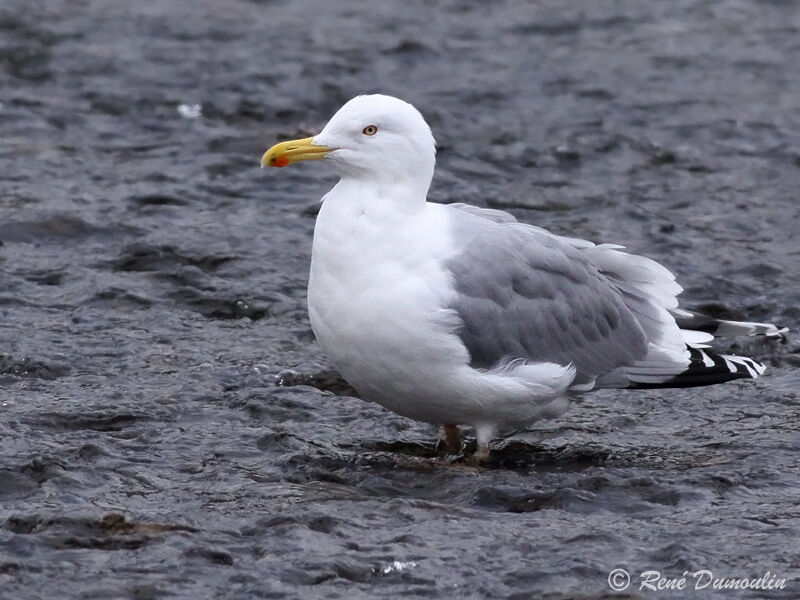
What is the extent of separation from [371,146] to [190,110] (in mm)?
5936

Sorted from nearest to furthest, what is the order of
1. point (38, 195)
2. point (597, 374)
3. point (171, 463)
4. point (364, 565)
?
point (364, 565), point (171, 463), point (597, 374), point (38, 195)

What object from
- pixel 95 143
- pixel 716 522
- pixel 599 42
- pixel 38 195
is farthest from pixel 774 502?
pixel 599 42

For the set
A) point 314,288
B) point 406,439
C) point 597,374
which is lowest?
point 406,439

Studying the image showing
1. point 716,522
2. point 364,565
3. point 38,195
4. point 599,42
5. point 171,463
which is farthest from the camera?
point 599,42

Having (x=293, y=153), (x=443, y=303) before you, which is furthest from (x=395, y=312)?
(x=293, y=153)

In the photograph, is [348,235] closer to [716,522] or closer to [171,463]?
[171,463]

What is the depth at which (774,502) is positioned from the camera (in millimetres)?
7262

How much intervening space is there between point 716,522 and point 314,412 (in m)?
2.45

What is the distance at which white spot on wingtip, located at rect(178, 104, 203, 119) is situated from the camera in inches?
512

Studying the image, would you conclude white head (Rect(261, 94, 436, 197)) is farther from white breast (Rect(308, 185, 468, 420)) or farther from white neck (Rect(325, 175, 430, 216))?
white breast (Rect(308, 185, 468, 420))

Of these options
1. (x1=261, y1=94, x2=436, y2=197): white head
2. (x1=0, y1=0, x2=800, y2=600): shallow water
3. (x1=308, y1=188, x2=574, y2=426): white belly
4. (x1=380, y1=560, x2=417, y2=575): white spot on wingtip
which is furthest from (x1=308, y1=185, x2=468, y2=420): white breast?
(x1=380, y1=560, x2=417, y2=575): white spot on wingtip

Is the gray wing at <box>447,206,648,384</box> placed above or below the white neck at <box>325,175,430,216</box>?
below

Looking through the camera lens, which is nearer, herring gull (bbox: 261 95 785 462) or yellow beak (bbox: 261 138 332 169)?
herring gull (bbox: 261 95 785 462)

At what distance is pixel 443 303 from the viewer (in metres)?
7.24
